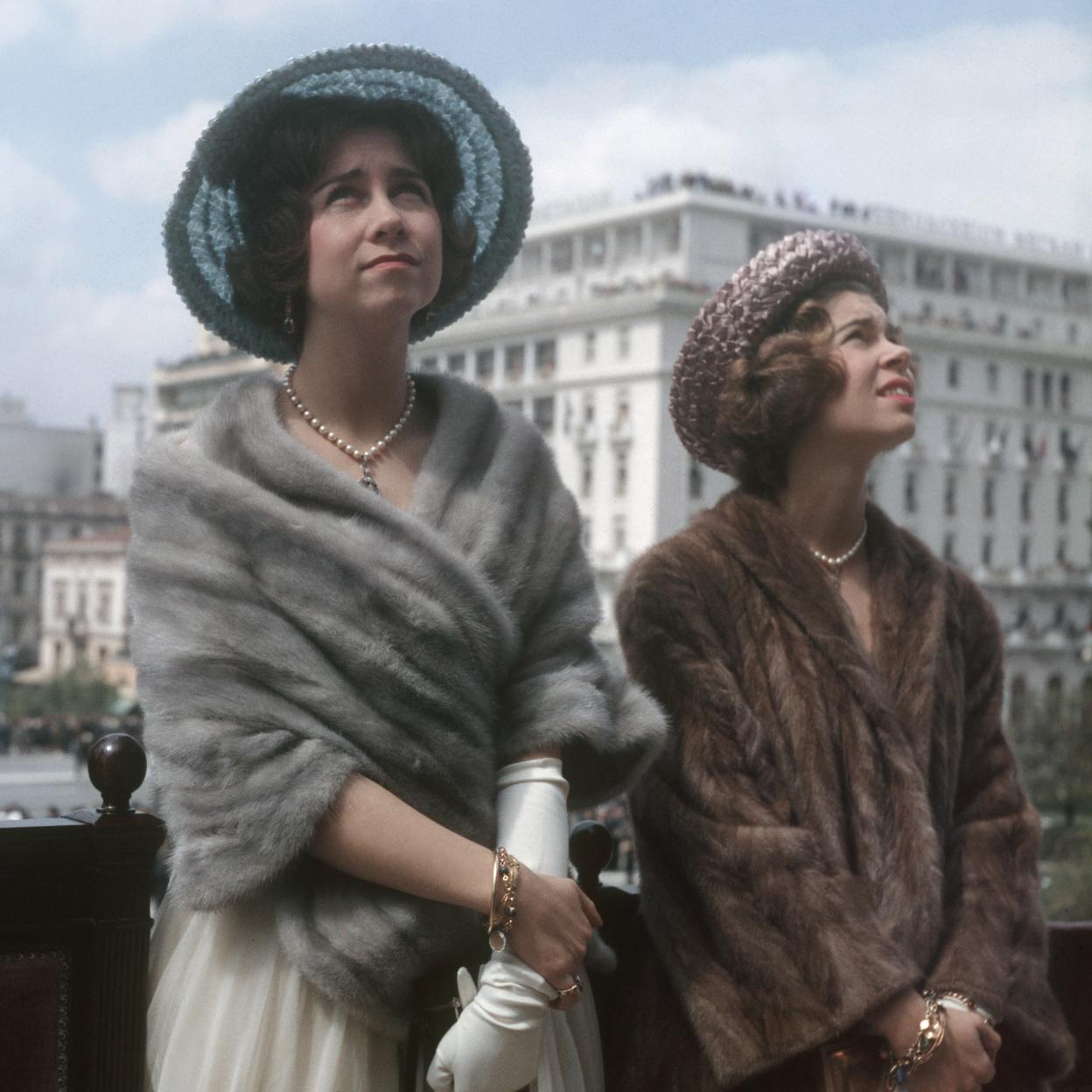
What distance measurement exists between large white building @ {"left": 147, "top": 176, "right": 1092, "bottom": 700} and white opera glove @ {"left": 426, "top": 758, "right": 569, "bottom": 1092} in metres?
48.5

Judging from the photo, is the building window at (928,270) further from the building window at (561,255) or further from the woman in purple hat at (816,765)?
the woman in purple hat at (816,765)

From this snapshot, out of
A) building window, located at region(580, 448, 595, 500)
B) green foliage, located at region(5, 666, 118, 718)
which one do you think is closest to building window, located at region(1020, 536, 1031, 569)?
building window, located at region(580, 448, 595, 500)

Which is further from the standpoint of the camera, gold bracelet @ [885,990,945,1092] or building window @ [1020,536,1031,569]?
building window @ [1020,536,1031,569]

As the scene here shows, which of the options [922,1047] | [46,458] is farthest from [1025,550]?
[922,1047]

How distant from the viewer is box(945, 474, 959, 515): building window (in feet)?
192

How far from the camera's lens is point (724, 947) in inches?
95.5

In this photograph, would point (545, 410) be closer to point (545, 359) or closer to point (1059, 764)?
point (545, 359)

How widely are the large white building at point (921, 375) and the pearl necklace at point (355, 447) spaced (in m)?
48.3

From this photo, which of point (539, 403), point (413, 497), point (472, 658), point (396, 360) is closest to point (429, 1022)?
point (472, 658)

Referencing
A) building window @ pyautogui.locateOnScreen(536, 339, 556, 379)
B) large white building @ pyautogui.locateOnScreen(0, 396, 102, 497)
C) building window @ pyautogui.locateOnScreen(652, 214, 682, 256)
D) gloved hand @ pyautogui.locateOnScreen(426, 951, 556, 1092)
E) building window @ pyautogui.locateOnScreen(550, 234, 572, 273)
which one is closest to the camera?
gloved hand @ pyautogui.locateOnScreen(426, 951, 556, 1092)

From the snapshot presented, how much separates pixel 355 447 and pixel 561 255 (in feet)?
203

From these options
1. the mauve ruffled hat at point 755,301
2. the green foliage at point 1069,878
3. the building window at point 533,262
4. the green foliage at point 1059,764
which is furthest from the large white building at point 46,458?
the mauve ruffled hat at point 755,301

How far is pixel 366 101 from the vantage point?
87.7 inches

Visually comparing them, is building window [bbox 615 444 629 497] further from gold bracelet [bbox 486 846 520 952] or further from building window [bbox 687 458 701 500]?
gold bracelet [bbox 486 846 520 952]
